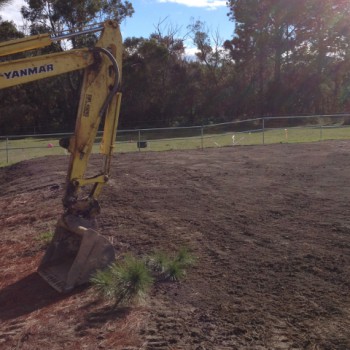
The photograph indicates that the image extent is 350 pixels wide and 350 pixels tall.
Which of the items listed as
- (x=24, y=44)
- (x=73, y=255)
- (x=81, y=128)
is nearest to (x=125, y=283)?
(x=73, y=255)

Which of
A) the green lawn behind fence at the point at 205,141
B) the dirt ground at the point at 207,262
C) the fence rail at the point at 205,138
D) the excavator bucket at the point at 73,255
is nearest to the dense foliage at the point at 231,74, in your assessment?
the fence rail at the point at 205,138

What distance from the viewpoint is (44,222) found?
9648 mm

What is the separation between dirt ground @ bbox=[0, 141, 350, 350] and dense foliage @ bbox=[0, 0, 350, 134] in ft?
130

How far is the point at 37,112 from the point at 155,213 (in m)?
46.2

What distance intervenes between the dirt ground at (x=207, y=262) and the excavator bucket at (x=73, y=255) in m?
0.20

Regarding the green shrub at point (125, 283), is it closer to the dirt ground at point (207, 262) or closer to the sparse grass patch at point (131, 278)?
the sparse grass patch at point (131, 278)

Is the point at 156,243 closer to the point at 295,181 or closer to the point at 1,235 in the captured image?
the point at 1,235

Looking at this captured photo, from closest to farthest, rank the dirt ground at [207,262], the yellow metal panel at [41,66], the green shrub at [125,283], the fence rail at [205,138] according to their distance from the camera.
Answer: the dirt ground at [207,262], the green shrub at [125,283], the yellow metal panel at [41,66], the fence rail at [205,138]

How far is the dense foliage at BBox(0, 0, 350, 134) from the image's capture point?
52.8m

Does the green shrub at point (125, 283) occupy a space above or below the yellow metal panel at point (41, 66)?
below

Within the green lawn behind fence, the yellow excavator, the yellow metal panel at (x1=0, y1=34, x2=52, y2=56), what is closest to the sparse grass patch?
the yellow excavator

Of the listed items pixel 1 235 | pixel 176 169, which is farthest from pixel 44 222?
pixel 176 169

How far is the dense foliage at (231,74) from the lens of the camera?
173ft

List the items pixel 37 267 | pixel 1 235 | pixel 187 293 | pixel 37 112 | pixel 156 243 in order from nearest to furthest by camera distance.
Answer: pixel 187 293
pixel 37 267
pixel 156 243
pixel 1 235
pixel 37 112
